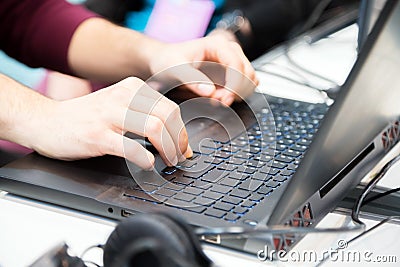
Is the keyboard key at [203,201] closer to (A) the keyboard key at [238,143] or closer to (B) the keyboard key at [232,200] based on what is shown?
(B) the keyboard key at [232,200]

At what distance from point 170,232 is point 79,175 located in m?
0.32

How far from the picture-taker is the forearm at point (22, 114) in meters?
0.86

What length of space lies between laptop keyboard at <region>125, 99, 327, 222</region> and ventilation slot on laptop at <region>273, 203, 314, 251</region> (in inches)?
2.1

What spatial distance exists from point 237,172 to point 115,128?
0.16 meters

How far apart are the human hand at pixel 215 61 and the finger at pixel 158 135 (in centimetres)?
22

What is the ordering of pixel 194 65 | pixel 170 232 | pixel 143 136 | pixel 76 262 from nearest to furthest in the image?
pixel 170 232
pixel 76 262
pixel 143 136
pixel 194 65

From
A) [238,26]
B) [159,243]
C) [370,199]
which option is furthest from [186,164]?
[238,26]

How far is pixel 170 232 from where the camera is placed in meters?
0.48

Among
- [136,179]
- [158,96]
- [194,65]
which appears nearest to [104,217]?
[136,179]

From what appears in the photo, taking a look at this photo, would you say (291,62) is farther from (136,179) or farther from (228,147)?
(136,179)

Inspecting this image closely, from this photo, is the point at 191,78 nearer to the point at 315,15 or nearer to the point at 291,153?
the point at 291,153

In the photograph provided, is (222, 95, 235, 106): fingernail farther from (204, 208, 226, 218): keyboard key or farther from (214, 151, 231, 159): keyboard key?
(204, 208, 226, 218): keyboard key

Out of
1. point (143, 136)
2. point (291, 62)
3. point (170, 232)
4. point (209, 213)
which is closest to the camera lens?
point (170, 232)

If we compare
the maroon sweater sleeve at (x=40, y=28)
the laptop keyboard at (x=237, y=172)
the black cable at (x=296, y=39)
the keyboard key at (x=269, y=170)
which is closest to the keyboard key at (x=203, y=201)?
the laptop keyboard at (x=237, y=172)
